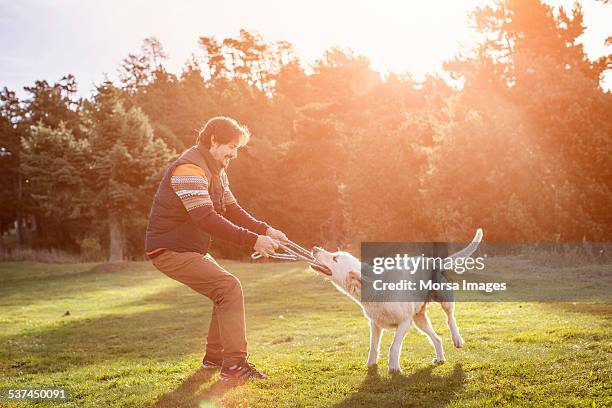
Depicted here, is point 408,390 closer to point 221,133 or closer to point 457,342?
point 457,342

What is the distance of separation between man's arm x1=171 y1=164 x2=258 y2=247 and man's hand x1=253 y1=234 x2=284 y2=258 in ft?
0.17

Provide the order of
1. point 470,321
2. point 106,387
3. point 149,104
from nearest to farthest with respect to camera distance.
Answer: point 106,387
point 470,321
point 149,104

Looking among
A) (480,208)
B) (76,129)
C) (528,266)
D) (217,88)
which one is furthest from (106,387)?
(217,88)

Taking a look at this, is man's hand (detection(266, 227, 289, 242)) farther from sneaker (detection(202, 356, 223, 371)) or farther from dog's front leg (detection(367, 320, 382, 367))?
sneaker (detection(202, 356, 223, 371))

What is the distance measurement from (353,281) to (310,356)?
6.84ft

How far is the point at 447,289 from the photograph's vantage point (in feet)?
25.2

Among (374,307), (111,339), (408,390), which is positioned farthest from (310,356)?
(111,339)

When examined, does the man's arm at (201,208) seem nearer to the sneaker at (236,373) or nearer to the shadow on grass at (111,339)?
the sneaker at (236,373)

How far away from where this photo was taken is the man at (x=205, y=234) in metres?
6.12

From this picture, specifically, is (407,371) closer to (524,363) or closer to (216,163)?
(524,363)

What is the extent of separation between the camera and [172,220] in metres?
6.40

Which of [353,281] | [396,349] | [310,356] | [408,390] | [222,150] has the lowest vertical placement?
[310,356]

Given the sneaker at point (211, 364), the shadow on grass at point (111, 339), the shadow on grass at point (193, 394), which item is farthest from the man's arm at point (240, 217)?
the shadow on grass at point (111, 339)

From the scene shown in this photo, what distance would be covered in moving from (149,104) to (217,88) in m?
11.2
